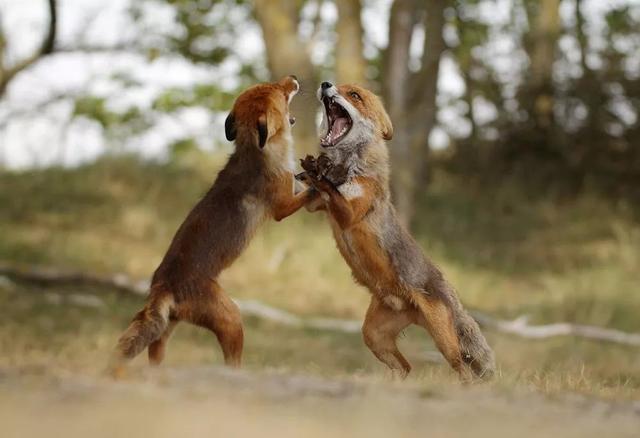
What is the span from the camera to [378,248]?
749 centimetres

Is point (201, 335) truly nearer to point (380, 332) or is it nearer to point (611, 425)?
point (380, 332)

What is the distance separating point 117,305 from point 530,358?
537 cm

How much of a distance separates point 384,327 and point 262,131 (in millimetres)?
1528

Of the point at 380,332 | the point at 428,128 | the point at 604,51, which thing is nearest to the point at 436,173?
the point at 428,128

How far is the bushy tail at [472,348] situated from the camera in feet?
25.0

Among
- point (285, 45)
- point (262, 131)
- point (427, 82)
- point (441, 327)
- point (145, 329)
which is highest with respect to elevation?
point (285, 45)

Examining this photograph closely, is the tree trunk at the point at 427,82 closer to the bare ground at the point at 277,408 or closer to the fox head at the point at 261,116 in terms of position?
the fox head at the point at 261,116

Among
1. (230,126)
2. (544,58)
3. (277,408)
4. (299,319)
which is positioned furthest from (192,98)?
(277,408)

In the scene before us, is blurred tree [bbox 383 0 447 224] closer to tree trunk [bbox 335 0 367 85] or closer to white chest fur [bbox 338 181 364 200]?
tree trunk [bbox 335 0 367 85]

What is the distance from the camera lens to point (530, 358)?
14.1 m

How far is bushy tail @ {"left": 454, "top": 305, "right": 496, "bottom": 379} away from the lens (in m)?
7.62

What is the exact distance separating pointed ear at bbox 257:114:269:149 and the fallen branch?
742cm

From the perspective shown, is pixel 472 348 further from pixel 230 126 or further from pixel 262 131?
pixel 230 126

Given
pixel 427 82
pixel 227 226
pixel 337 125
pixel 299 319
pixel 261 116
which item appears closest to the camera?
pixel 227 226
